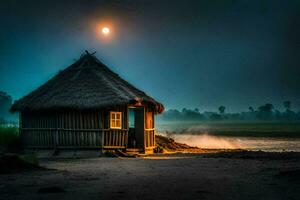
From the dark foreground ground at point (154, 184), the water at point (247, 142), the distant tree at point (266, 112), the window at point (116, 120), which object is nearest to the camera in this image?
the dark foreground ground at point (154, 184)

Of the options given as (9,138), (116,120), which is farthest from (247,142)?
(9,138)

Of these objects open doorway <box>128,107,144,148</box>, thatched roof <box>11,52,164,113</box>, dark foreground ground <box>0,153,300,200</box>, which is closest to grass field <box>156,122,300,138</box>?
open doorway <box>128,107,144,148</box>

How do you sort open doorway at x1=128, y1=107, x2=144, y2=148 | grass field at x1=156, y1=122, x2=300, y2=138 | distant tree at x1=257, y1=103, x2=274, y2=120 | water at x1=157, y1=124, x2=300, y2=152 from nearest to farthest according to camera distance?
open doorway at x1=128, y1=107, x2=144, y2=148 → water at x1=157, y1=124, x2=300, y2=152 → grass field at x1=156, y1=122, x2=300, y2=138 → distant tree at x1=257, y1=103, x2=274, y2=120

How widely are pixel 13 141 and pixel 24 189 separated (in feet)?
58.0

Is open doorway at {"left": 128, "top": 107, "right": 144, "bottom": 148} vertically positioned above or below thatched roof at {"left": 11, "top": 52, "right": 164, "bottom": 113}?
below

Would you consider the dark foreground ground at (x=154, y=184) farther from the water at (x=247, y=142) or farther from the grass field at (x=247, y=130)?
the grass field at (x=247, y=130)

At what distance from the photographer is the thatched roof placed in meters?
25.4

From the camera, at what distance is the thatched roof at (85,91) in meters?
25.4

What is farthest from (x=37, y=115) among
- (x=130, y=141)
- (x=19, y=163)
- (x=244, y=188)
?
(x=244, y=188)

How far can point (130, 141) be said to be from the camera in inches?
1107

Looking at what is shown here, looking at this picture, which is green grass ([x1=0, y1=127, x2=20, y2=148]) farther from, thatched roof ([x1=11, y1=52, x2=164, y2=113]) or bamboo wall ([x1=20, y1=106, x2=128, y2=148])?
bamboo wall ([x1=20, y1=106, x2=128, y2=148])

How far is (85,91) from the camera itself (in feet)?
86.5

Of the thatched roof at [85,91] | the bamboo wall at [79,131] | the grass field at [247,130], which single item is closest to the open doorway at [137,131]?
Answer: the thatched roof at [85,91]

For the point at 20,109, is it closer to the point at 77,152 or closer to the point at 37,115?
the point at 37,115
